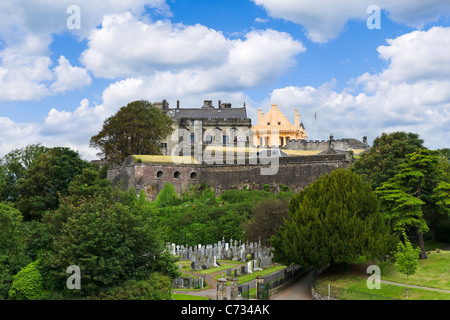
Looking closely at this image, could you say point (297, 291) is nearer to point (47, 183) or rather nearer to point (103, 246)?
point (103, 246)

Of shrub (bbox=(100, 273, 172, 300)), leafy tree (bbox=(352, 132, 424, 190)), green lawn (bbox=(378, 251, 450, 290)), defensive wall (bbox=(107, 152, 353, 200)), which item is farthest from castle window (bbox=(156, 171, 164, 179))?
shrub (bbox=(100, 273, 172, 300))

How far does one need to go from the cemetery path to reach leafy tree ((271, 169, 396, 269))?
4.69ft

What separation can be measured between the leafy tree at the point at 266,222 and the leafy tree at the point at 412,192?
324 inches

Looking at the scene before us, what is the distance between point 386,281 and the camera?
3212 cm

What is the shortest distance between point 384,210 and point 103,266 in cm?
2220

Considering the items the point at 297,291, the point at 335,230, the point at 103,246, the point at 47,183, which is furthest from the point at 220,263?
the point at 47,183

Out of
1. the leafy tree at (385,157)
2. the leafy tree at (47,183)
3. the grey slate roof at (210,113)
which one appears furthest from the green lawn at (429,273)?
the grey slate roof at (210,113)

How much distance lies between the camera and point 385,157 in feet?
152

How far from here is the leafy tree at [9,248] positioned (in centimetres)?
2889

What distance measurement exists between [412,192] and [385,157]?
7.14m

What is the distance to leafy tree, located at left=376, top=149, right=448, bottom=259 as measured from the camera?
121 ft

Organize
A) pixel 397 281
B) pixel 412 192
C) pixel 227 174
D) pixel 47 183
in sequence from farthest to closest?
pixel 227 174
pixel 47 183
pixel 412 192
pixel 397 281
